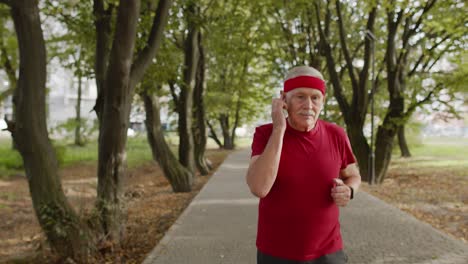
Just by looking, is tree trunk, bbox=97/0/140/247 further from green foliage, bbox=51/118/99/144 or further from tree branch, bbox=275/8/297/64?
green foliage, bbox=51/118/99/144

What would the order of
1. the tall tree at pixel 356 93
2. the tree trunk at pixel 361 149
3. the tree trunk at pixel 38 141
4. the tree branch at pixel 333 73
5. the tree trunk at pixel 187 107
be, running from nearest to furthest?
the tree trunk at pixel 38 141 < the tree trunk at pixel 187 107 < the tall tree at pixel 356 93 < the tree branch at pixel 333 73 < the tree trunk at pixel 361 149

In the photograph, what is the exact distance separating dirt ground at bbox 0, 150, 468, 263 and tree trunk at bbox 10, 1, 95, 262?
348 mm

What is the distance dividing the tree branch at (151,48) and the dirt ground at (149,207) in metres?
2.01

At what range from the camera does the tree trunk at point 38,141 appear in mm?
5520

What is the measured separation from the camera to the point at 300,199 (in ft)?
7.68

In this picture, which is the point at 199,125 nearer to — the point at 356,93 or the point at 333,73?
Result: the point at 333,73

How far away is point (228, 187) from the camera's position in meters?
12.8

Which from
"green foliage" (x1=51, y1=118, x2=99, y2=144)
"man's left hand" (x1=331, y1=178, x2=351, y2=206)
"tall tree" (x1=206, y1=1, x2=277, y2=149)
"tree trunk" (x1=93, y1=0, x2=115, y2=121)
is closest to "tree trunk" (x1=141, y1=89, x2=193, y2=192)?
"tall tree" (x1=206, y1=1, x2=277, y2=149)

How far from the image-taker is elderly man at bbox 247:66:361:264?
2311 mm

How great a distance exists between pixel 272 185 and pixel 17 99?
448 centimetres

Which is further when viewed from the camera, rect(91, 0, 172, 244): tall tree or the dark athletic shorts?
rect(91, 0, 172, 244): tall tree

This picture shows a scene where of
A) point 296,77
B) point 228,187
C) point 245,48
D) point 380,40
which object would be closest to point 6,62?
point 245,48

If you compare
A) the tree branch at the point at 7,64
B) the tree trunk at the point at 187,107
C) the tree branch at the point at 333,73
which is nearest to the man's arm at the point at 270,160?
the tree trunk at the point at 187,107

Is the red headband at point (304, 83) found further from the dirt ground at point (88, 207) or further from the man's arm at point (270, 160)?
the dirt ground at point (88, 207)
